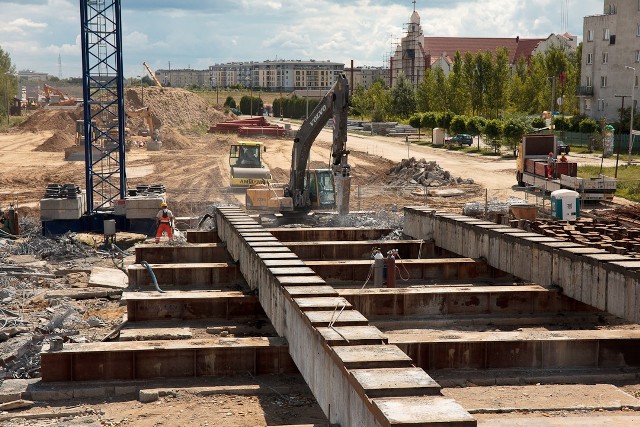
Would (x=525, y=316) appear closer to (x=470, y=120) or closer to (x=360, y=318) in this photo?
(x=360, y=318)

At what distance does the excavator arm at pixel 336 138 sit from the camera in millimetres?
28438

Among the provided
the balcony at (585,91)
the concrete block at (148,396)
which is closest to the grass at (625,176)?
the balcony at (585,91)

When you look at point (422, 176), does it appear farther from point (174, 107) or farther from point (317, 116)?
point (174, 107)

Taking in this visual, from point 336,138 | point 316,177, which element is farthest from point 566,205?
point 316,177

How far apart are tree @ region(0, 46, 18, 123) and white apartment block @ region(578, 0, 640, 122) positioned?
75.5m

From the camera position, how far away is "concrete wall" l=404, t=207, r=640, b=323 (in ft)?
55.9

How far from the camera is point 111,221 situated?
28172 mm

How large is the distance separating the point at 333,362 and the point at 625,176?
39.3 m

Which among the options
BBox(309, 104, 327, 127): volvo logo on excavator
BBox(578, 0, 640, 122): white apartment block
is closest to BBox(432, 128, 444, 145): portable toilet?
BBox(578, 0, 640, 122): white apartment block

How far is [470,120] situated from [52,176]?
3432 centimetres

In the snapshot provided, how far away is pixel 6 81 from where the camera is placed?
125 meters

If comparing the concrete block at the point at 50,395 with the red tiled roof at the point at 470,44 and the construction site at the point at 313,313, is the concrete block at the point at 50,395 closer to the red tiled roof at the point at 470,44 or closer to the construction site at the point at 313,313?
the construction site at the point at 313,313

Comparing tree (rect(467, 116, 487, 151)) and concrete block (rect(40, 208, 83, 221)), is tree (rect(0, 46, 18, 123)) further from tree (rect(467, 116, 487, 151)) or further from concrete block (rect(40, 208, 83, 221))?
concrete block (rect(40, 208, 83, 221))

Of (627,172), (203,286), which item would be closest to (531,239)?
(203,286)
